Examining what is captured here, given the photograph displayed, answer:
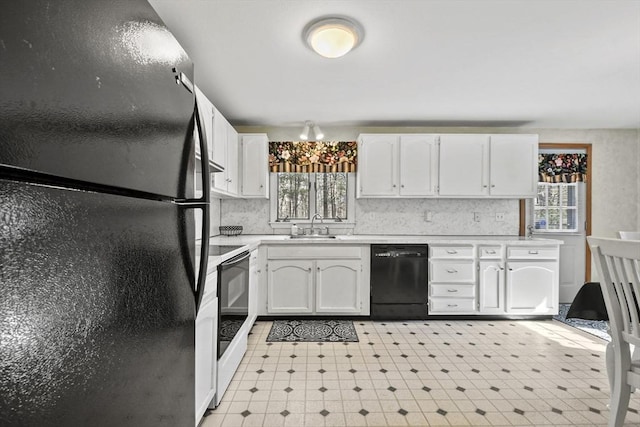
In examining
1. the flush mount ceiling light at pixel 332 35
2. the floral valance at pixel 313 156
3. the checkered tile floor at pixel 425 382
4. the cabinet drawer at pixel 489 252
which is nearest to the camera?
the checkered tile floor at pixel 425 382

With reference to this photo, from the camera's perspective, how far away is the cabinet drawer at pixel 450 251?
3516 millimetres

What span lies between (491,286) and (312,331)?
2.09 m

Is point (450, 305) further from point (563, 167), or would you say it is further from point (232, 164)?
point (232, 164)

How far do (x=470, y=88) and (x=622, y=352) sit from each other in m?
2.37

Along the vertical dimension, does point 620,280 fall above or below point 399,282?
above

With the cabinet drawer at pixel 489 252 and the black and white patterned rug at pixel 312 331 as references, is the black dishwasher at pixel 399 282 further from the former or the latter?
the cabinet drawer at pixel 489 252

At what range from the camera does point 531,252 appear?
3535mm

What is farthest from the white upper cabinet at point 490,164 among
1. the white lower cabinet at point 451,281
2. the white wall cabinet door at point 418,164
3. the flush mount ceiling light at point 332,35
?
the flush mount ceiling light at point 332,35

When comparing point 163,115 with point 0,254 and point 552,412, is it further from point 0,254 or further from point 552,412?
point 552,412

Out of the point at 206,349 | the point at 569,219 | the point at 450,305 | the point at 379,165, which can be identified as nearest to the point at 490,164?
the point at 379,165

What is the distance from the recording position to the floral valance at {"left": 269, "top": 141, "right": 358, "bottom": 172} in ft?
13.3

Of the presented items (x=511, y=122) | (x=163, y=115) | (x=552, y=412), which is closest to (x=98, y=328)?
(x=163, y=115)

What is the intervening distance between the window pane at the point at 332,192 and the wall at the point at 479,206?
0.24m

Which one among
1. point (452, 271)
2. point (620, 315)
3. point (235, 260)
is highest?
point (235, 260)
